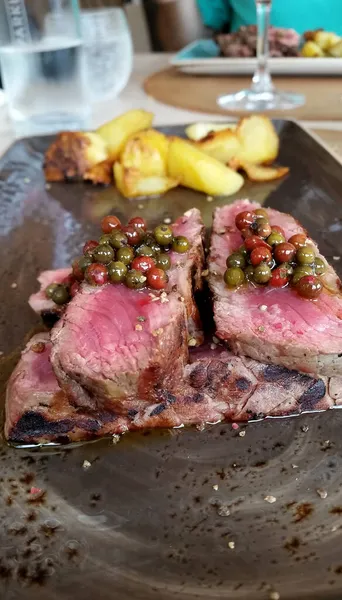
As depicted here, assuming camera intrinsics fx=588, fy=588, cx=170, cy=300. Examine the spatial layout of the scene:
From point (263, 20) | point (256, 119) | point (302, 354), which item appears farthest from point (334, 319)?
point (263, 20)

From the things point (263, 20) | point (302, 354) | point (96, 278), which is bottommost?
point (302, 354)

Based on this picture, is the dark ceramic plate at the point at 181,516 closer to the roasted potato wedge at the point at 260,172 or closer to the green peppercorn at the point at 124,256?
the green peppercorn at the point at 124,256

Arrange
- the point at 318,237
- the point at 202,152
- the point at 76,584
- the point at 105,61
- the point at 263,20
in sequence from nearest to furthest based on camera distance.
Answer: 1. the point at 76,584
2. the point at 318,237
3. the point at 202,152
4. the point at 263,20
5. the point at 105,61

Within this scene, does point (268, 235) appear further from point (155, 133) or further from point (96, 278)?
point (155, 133)

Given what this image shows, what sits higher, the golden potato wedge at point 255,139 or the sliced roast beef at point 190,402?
the golden potato wedge at point 255,139

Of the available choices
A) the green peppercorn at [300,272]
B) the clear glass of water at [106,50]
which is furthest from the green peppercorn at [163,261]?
the clear glass of water at [106,50]

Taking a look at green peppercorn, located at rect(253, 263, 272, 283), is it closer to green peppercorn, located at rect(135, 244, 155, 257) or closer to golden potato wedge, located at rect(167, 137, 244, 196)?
green peppercorn, located at rect(135, 244, 155, 257)

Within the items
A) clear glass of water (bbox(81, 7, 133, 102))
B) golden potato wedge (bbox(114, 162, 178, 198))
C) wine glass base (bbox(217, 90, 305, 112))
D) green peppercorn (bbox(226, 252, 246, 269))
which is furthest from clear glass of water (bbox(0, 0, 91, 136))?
green peppercorn (bbox(226, 252, 246, 269))
